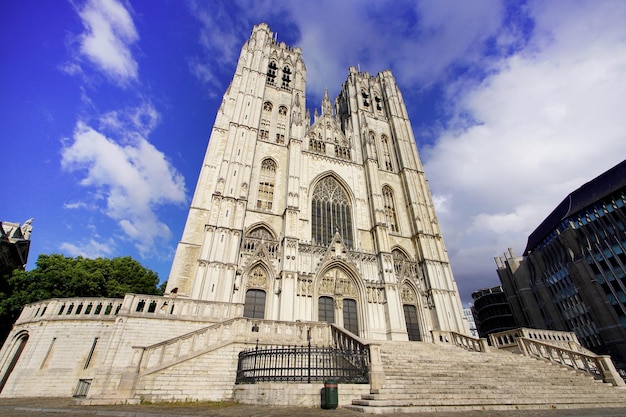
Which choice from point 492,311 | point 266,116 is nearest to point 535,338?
point 266,116

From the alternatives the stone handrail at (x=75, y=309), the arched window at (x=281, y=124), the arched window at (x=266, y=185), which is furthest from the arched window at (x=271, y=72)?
the stone handrail at (x=75, y=309)

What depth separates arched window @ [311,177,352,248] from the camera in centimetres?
2019

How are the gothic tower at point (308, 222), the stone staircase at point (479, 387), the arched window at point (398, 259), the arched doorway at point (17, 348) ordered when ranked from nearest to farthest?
the stone staircase at point (479, 387) → the arched doorway at point (17, 348) → the gothic tower at point (308, 222) → the arched window at point (398, 259)

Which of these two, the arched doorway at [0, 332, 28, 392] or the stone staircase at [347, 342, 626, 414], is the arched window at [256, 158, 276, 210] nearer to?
the stone staircase at [347, 342, 626, 414]

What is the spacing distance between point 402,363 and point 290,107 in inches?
880

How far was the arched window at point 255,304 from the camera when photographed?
1538cm

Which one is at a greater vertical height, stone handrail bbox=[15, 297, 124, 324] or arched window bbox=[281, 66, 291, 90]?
arched window bbox=[281, 66, 291, 90]

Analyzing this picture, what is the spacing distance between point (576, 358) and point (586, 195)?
81.6 ft

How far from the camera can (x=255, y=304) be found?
1568 cm

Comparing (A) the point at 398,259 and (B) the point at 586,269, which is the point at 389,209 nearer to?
(A) the point at 398,259

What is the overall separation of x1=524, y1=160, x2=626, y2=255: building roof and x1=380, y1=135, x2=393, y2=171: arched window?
20278mm

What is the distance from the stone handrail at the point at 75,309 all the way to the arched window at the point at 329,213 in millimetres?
11428

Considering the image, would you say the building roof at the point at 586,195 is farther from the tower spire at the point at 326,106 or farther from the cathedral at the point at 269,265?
the tower spire at the point at 326,106

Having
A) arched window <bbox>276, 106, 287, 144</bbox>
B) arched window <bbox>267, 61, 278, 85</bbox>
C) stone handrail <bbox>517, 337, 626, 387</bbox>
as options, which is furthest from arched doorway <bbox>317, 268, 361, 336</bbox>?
arched window <bbox>267, 61, 278, 85</bbox>
